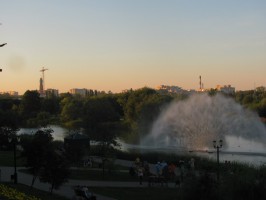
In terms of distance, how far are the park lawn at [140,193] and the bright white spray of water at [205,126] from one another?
27.5m

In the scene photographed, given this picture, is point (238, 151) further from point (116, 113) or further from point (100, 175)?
point (116, 113)

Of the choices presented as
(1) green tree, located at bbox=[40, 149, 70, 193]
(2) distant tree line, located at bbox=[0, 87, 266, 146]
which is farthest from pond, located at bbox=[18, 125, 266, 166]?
(1) green tree, located at bbox=[40, 149, 70, 193]

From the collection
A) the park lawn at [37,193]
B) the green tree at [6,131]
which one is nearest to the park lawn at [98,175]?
the park lawn at [37,193]

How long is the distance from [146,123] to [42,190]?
56441 mm

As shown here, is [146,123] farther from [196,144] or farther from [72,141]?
[72,141]

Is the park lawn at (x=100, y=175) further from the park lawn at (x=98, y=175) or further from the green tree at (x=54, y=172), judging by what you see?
the green tree at (x=54, y=172)

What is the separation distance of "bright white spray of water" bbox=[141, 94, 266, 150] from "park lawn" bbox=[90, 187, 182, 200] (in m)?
27.5

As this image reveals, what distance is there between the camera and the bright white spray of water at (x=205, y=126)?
2106 inches

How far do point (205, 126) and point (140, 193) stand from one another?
32.9 m

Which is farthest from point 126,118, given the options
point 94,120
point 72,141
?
point 72,141

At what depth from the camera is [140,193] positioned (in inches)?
879

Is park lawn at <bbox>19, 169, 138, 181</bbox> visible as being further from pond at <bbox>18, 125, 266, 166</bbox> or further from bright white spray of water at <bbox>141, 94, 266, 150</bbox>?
bright white spray of water at <bbox>141, 94, 266, 150</bbox>

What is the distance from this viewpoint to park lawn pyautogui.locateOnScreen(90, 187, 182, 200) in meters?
21.2

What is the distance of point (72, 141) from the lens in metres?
37.5
